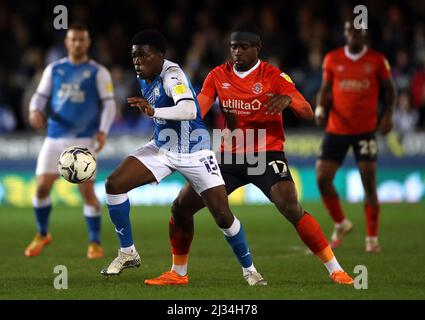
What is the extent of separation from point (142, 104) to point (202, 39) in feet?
38.2

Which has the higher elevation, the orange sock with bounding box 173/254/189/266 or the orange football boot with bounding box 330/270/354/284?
the orange sock with bounding box 173/254/189/266

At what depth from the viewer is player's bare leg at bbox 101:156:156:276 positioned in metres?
8.21

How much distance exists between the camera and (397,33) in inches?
765

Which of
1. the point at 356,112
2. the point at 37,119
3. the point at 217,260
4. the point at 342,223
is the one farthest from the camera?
the point at 342,223

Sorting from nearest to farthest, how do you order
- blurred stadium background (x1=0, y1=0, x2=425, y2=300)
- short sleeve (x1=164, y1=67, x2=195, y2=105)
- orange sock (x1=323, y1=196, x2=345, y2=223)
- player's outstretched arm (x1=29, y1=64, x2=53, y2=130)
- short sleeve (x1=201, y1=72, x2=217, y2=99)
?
short sleeve (x1=164, y1=67, x2=195, y2=105)
short sleeve (x1=201, y1=72, x2=217, y2=99)
blurred stadium background (x1=0, y1=0, x2=425, y2=300)
player's outstretched arm (x1=29, y1=64, x2=53, y2=130)
orange sock (x1=323, y1=196, x2=345, y2=223)

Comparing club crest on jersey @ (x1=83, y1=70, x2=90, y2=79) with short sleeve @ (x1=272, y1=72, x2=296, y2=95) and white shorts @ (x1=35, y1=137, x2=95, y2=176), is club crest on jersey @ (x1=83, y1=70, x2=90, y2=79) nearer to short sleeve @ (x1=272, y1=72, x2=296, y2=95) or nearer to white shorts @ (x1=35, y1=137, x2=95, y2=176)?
white shorts @ (x1=35, y1=137, x2=95, y2=176)

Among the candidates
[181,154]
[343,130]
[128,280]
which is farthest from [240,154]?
[343,130]

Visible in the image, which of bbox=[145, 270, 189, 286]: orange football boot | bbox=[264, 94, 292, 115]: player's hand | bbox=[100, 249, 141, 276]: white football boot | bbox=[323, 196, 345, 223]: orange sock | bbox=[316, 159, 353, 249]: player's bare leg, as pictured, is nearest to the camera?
bbox=[264, 94, 292, 115]: player's hand

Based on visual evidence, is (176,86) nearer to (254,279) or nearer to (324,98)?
(254,279)

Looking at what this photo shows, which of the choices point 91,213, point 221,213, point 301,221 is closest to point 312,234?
point 301,221

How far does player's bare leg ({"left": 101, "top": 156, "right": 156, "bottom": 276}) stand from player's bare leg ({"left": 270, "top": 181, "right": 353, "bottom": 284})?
105 centimetres

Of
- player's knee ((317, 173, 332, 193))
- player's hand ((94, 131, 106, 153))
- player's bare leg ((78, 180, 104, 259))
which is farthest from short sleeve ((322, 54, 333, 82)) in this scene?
player's bare leg ((78, 180, 104, 259))

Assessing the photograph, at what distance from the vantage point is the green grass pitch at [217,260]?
7.95 metres

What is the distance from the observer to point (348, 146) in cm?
1170
